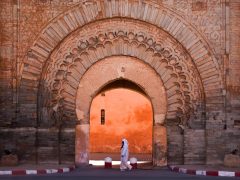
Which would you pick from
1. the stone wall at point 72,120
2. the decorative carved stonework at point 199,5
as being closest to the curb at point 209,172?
the stone wall at point 72,120

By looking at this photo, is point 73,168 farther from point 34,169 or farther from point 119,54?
point 119,54

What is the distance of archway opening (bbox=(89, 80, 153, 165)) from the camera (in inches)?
899

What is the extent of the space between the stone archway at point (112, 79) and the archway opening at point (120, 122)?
8517 mm

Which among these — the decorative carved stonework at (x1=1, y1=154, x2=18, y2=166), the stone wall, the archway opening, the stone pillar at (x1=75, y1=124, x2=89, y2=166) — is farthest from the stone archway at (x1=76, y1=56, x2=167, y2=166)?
the archway opening

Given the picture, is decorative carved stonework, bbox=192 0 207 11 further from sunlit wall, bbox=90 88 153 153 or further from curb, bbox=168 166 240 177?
sunlit wall, bbox=90 88 153 153

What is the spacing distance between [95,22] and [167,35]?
1694 mm

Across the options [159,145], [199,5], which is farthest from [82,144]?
[199,5]

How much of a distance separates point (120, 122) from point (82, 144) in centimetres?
911

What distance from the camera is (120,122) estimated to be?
76.2 feet

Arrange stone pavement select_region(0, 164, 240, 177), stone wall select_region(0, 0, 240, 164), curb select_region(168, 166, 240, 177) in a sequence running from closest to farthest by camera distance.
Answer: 1. curb select_region(168, 166, 240, 177)
2. stone pavement select_region(0, 164, 240, 177)
3. stone wall select_region(0, 0, 240, 164)

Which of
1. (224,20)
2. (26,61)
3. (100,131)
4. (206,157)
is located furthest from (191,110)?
(100,131)

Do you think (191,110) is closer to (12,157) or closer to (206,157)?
(206,157)

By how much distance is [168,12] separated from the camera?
1395 cm

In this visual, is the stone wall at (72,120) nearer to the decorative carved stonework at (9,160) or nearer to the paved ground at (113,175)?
the decorative carved stonework at (9,160)
